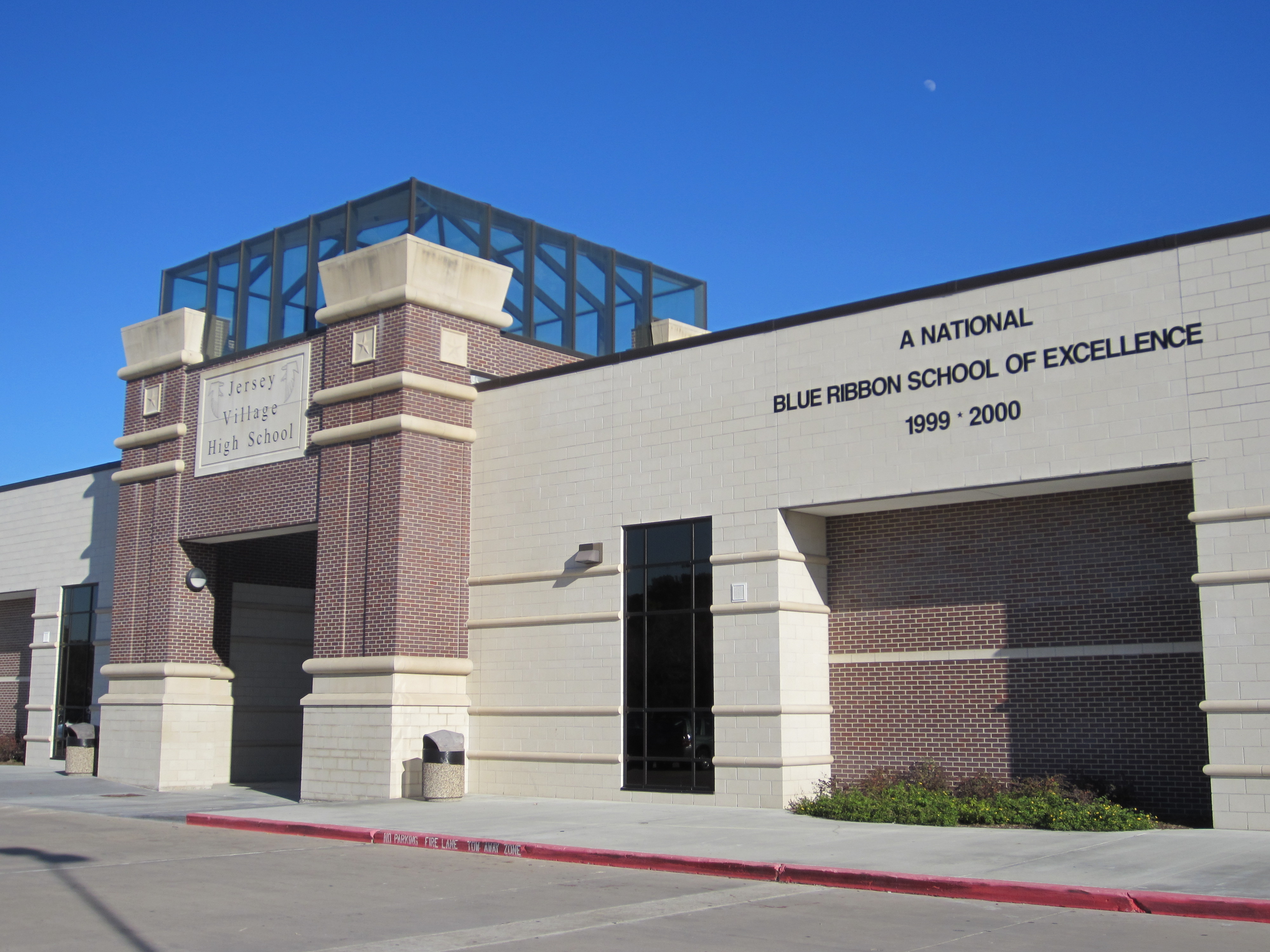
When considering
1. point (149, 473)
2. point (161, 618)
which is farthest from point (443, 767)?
point (149, 473)

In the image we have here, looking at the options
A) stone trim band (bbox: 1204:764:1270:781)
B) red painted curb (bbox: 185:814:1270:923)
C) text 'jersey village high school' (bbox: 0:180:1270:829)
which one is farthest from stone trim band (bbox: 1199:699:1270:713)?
red painted curb (bbox: 185:814:1270:923)

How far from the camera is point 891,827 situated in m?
15.1

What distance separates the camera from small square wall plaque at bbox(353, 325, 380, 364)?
71.4 ft

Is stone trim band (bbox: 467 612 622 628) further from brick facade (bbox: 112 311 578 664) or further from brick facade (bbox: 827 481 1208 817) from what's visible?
brick facade (bbox: 827 481 1208 817)

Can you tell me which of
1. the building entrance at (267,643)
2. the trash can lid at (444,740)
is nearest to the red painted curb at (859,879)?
the trash can lid at (444,740)

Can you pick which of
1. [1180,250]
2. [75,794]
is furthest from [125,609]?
[1180,250]

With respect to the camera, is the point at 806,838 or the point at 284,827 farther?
the point at 284,827

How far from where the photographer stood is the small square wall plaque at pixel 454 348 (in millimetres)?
21906

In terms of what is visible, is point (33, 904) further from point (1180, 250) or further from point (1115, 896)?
point (1180, 250)

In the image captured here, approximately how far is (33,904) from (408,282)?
1270cm

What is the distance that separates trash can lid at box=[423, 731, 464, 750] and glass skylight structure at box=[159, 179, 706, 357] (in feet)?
25.2

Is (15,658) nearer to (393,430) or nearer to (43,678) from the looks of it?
(43,678)

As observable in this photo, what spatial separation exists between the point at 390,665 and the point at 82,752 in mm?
10310

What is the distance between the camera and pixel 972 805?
51.0ft
